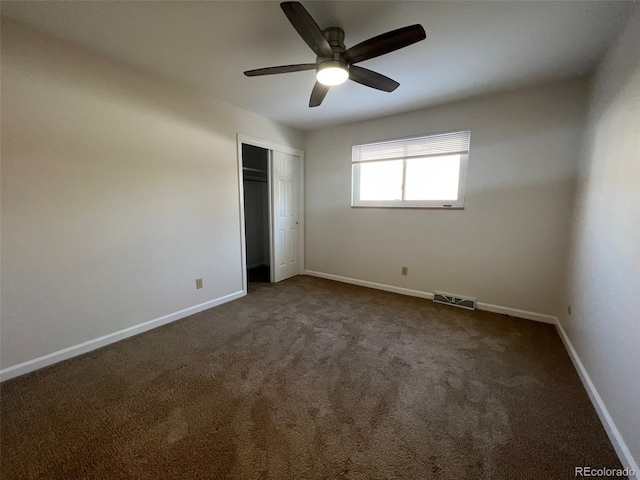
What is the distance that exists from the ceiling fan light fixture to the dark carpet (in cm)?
212

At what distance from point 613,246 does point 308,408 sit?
211 centimetres

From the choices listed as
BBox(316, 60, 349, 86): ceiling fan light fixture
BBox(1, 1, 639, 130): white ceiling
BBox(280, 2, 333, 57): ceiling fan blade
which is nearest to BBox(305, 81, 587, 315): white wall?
BBox(1, 1, 639, 130): white ceiling

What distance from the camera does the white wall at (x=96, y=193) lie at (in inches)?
68.9

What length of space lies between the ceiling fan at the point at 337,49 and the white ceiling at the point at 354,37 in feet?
0.68

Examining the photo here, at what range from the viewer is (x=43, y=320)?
1.89m

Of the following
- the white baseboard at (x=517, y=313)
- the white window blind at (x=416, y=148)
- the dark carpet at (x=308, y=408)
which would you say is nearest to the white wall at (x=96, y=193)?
the dark carpet at (x=308, y=408)

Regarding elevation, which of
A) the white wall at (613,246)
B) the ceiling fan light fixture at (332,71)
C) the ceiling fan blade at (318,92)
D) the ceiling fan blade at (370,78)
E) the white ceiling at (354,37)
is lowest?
the white wall at (613,246)

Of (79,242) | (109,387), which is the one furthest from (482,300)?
(79,242)

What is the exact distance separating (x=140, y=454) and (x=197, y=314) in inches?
65.3

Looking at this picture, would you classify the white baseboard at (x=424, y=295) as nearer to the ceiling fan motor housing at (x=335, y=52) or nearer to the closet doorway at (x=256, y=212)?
the closet doorway at (x=256, y=212)

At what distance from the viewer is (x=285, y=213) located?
403 centimetres

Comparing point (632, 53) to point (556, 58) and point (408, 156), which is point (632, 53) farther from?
point (408, 156)

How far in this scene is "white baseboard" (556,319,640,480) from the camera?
1.16 meters

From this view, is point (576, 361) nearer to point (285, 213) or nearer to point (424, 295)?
point (424, 295)
